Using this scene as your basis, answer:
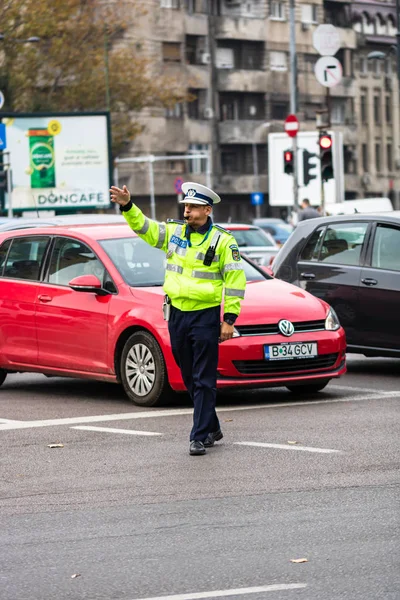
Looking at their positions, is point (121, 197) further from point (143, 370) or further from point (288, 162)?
point (288, 162)

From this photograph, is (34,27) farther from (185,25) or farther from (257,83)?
(257,83)

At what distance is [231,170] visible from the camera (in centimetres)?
9650

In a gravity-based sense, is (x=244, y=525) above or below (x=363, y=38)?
below

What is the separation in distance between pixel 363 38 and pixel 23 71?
5242cm

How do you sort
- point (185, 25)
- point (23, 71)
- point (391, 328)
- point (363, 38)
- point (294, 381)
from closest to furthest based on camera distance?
point (294, 381), point (391, 328), point (23, 71), point (185, 25), point (363, 38)

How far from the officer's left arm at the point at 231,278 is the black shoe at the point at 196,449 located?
0.86 metres

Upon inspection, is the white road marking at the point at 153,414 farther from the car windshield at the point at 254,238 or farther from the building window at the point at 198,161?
the building window at the point at 198,161

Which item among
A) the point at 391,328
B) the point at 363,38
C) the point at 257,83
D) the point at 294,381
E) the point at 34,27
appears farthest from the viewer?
the point at 363,38

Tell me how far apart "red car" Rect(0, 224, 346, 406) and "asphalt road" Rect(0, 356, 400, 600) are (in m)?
0.29

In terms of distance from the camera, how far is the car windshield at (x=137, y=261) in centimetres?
1366

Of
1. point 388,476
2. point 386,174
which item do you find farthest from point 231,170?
point 388,476

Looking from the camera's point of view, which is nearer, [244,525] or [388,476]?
[244,525]

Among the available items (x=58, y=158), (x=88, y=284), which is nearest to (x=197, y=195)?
(x=88, y=284)

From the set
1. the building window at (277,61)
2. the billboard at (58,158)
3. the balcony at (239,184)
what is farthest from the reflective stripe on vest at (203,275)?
the building window at (277,61)
